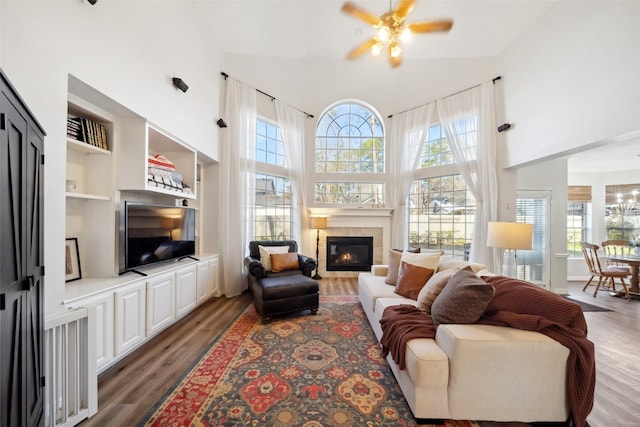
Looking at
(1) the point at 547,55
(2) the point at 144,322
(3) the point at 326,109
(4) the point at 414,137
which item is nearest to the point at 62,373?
(2) the point at 144,322

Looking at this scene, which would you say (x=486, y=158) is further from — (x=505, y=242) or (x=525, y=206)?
(x=505, y=242)

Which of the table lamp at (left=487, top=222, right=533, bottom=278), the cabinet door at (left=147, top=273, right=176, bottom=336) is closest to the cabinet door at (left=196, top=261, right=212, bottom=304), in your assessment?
the cabinet door at (left=147, top=273, right=176, bottom=336)

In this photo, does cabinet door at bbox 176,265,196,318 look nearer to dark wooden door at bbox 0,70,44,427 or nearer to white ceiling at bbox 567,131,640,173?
dark wooden door at bbox 0,70,44,427

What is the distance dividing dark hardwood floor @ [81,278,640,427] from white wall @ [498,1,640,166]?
218cm

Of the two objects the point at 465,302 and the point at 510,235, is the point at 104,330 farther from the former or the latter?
the point at 510,235

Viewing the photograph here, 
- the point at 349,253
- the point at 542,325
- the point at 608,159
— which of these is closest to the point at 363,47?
the point at 542,325

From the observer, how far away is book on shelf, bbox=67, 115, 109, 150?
2.00m

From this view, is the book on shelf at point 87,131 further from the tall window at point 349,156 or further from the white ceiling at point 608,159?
the white ceiling at point 608,159

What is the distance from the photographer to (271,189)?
4.45 metres

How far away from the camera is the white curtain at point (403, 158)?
4445 mm

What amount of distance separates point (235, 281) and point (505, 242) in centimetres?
373

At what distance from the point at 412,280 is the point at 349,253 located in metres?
2.34

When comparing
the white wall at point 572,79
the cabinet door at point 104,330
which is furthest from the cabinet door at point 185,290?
the white wall at point 572,79

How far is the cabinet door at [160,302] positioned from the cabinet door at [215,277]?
90 centimetres
